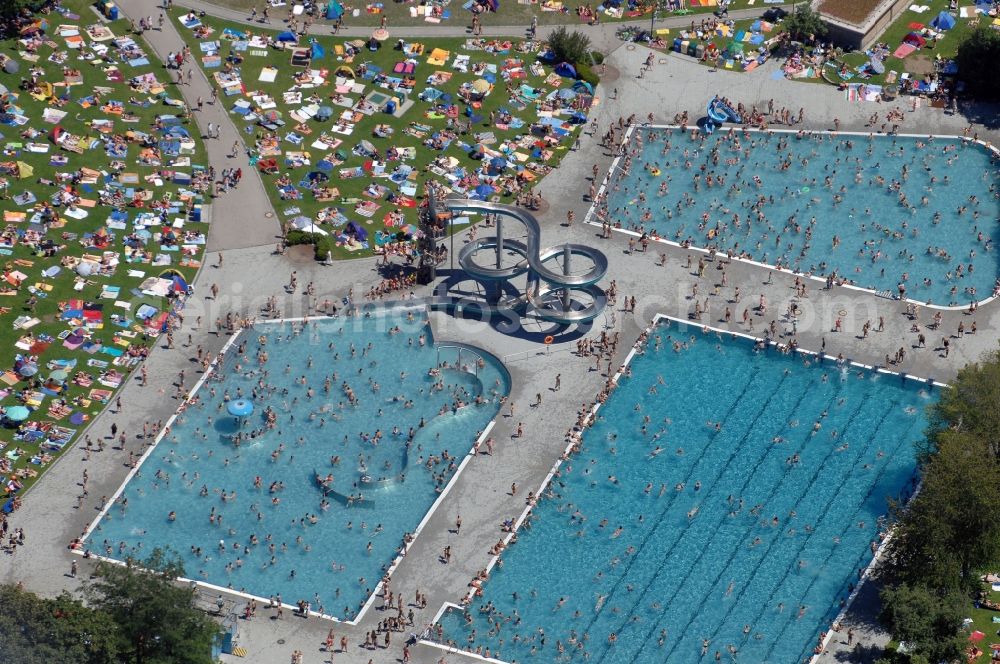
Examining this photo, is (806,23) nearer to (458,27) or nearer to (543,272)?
(458,27)

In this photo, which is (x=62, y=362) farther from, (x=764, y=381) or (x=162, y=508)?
(x=764, y=381)

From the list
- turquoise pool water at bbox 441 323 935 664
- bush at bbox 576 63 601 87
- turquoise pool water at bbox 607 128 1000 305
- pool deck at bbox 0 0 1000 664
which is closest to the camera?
turquoise pool water at bbox 441 323 935 664

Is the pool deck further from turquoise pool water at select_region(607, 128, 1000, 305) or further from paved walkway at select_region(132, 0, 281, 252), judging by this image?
turquoise pool water at select_region(607, 128, 1000, 305)

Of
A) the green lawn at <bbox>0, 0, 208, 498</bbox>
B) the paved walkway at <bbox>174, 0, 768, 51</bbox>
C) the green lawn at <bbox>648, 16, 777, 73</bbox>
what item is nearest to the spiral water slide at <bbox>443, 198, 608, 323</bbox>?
the green lawn at <bbox>0, 0, 208, 498</bbox>

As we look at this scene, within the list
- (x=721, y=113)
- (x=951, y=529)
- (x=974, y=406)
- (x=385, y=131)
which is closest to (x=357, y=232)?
(x=385, y=131)

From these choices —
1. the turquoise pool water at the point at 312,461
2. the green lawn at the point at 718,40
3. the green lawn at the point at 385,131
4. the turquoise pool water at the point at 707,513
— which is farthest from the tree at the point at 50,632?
the green lawn at the point at 718,40

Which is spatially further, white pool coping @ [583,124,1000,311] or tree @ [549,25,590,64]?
tree @ [549,25,590,64]

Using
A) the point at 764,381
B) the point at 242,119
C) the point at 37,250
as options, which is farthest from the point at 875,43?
the point at 37,250

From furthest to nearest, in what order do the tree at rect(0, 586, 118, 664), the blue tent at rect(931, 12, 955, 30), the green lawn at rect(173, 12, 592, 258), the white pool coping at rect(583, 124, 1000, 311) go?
the blue tent at rect(931, 12, 955, 30), the green lawn at rect(173, 12, 592, 258), the white pool coping at rect(583, 124, 1000, 311), the tree at rect(0, 586, 118, 664)
